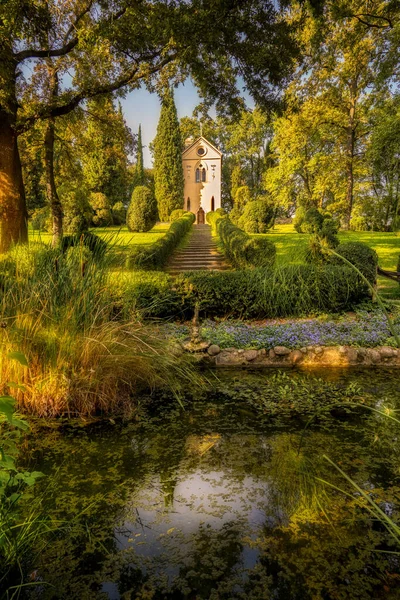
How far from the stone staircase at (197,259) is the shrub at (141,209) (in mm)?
2542

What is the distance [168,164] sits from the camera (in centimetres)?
3403

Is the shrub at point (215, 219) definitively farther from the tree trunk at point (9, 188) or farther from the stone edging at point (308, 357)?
the stone edging at point (308, 357)

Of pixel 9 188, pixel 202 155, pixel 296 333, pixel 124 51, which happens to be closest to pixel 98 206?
pixel 9 188

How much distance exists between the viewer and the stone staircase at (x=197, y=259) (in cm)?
1228

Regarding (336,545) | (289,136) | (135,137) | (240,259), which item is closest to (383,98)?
(289,136)

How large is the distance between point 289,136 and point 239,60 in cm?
1480

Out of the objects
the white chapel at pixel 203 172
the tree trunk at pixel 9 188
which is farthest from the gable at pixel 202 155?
the tree trunk at pixel 9 188

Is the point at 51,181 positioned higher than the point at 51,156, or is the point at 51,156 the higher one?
the point at 51,156

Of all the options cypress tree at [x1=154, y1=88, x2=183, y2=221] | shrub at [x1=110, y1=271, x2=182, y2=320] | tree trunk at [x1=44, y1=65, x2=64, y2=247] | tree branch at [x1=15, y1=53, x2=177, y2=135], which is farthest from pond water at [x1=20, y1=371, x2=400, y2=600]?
cypress tree at [x1=154, y1=88, x2=183, y2=221]

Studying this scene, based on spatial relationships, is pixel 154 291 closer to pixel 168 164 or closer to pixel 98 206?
pixel 98 206

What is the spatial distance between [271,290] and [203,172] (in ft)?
108

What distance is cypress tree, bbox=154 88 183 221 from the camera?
33.9m

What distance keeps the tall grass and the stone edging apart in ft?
4.30

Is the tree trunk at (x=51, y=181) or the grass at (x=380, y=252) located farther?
the tree trunk at (x=51, y=181)
